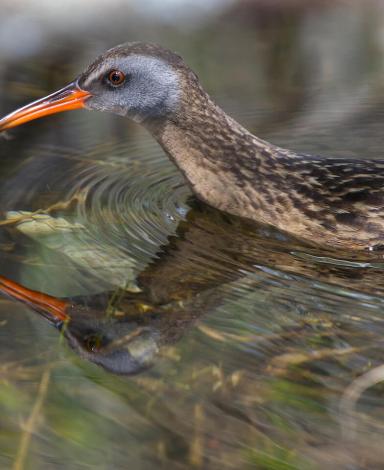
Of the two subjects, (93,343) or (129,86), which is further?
(129,86)

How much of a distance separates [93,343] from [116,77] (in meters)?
1.74

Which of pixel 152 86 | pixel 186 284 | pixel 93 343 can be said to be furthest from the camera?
pixel 152 86

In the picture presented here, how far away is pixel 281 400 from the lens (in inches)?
125

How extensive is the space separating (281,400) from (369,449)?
35cm

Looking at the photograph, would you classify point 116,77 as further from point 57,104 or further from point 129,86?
point 57,104

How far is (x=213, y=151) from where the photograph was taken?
15.9 feet

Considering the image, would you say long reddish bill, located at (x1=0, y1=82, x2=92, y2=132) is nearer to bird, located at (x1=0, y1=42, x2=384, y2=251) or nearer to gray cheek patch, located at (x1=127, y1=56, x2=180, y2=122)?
bird, located at (x1=0, y1=42, x2=384, y2=251)

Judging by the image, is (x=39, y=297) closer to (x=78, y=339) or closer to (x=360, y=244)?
(x=78, y=339)

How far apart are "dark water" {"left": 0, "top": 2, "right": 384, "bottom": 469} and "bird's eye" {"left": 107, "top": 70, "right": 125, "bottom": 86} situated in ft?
1.84

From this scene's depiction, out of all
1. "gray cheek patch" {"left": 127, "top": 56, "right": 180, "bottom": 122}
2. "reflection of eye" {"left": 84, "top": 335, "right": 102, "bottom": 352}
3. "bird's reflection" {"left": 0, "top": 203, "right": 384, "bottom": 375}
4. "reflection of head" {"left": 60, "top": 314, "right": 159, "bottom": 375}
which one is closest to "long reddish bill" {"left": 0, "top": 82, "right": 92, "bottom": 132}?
"gray cheek patch" {"left": 127, "top": 56, "right": 180, "bottom": 122}

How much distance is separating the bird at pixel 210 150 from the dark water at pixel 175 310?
118 mm

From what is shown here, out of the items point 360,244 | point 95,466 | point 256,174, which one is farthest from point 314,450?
point 256,174

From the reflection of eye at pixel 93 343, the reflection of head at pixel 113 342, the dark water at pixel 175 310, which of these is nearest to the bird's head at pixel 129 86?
the dark water at pixel 175 310

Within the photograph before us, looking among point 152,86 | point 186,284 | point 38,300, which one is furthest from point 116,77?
point 38,300
